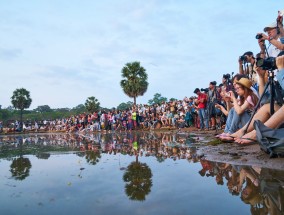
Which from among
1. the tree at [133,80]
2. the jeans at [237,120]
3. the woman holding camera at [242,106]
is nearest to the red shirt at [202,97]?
the jeans at [237,120]

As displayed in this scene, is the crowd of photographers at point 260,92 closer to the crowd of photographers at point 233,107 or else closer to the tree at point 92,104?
the crowd of photographers at point 233,107

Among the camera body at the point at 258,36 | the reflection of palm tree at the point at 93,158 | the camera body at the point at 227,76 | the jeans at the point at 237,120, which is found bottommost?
the reflection of palm tree at the point at 93,158

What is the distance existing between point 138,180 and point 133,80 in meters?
36.2

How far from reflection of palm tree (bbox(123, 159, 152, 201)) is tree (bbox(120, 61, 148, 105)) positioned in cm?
3473

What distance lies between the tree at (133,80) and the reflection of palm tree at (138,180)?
34726 millimetres

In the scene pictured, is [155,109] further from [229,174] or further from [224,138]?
[229,174]

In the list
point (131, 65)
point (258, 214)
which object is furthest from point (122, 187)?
point (131, 65)

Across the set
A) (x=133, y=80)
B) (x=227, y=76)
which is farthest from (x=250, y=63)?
(x=133, y=80)

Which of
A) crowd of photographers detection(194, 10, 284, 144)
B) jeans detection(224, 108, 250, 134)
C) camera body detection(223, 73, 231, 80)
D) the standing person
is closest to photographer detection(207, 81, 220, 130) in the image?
the standing person

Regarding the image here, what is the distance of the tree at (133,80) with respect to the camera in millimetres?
38309

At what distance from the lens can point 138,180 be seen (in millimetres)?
2730

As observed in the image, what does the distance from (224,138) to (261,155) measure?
5.62 feet

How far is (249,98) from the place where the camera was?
5.12 meters

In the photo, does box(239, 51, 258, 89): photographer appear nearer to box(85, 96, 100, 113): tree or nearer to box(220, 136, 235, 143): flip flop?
box(220, 136, 235, 143): flip flop
